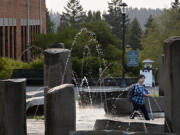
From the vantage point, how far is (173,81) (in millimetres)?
10352

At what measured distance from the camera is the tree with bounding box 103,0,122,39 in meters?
112

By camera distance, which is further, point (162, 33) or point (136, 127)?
point (162, 33)

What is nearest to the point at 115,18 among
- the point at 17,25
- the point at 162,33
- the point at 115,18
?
the point at 115,18

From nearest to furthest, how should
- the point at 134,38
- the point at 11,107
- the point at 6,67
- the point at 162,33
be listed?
the point at 11,107, the point at 6,67, the point at 162,33, the point at 134,38

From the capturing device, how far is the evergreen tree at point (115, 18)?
112m

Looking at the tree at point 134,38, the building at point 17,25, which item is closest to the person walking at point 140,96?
the building at point 17,25

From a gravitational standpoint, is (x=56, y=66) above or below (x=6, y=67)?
above

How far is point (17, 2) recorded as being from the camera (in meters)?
50.7

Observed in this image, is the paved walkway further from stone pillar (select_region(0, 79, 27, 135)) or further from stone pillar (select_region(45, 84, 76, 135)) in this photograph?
stone pillar (select_region(45, 84, 76, 135))

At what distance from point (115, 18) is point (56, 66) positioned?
102 m

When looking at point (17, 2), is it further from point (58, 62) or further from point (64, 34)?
point (58, 62)

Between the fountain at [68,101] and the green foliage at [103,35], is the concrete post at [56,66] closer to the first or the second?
the fountain at [68,101]

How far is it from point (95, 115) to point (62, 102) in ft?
20.4

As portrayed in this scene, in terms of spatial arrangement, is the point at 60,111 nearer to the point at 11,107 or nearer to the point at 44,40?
the point at 11,107
